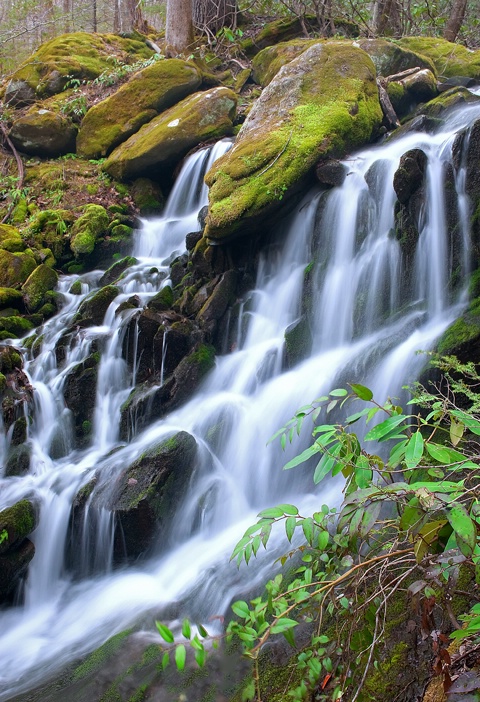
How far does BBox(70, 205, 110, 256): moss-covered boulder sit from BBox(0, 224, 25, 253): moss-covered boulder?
34.9 inches

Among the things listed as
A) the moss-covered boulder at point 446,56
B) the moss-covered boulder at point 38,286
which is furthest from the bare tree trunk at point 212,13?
the moss-covered boulder at point 38,286

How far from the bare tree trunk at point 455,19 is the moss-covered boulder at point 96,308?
12.0 metres

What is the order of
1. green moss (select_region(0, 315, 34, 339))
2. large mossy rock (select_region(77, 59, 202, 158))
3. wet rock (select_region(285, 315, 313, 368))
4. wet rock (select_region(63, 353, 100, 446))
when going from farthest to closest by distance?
large mossy rock (select_region(77, 59, 202, 158))
green moss (select_region(0, 315, 34, 339))
wet rock (select_region(63, 353, 100, 446))
wet rock (select_region(285, 315, 313, 368))

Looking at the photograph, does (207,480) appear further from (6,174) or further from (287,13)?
(287,13)

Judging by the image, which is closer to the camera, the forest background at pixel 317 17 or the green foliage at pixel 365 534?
the green foliage at pixel 365 534

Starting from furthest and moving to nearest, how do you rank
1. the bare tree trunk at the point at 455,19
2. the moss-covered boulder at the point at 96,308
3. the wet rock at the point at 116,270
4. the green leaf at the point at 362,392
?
the bare tree trunk at the point at 455,19
the wet rock at the point at 116,270
the moss-covered boulder at the point at 96,308
the green leaf at the point at 362,392

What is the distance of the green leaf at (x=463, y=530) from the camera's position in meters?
1.46

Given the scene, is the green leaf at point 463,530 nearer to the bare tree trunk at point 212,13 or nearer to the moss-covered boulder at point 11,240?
the moss-covered boulder at point 11,240

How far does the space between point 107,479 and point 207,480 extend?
1.05m

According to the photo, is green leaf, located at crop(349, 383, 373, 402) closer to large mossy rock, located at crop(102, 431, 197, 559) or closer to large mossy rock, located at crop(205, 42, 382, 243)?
large mossy rock, located at crop(102, 431, 197, 559)

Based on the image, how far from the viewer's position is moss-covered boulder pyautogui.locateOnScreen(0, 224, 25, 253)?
9.30 m

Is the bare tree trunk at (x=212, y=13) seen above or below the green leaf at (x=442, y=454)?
above

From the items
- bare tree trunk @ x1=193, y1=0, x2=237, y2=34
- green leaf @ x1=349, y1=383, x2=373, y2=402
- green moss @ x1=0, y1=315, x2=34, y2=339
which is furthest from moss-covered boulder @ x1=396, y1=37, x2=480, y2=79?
green leaf @ x1=349, y1=383, x2=373, y2=402

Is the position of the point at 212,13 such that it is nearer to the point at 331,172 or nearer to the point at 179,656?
the point at 331,172
